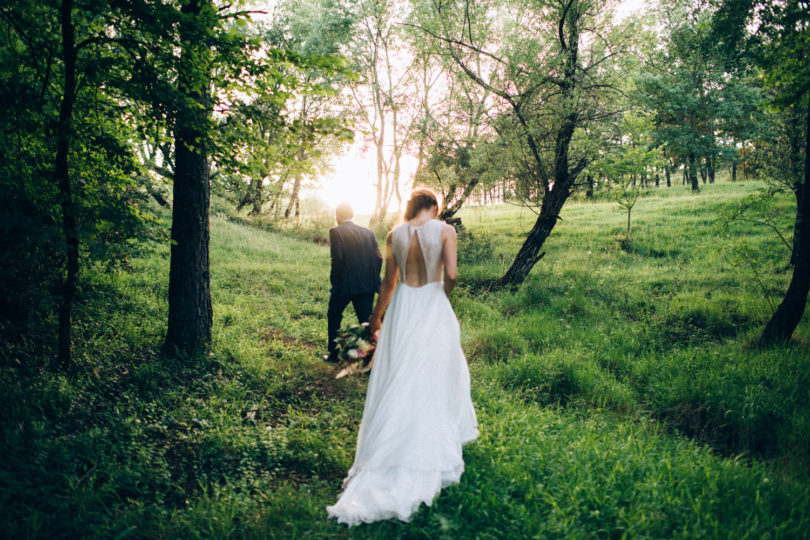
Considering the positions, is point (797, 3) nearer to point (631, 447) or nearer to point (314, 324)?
point (631, 447)

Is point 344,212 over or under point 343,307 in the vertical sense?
over

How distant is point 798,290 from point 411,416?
6.43 m

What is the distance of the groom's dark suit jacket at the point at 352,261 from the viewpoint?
590 centimetres

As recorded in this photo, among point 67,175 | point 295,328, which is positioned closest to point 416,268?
point 67,175

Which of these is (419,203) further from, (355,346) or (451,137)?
(451,137)

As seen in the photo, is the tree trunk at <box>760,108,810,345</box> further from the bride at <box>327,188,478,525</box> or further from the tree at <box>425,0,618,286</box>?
the bride at <box>327,188,478,525</box>

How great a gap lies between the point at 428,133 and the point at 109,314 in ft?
45.6

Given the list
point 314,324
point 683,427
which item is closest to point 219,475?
point 314,324

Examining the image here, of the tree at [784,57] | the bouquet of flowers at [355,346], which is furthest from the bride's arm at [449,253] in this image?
the tree at [784,57]

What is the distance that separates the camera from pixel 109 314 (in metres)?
6.41

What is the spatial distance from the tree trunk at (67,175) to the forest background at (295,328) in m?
0.03

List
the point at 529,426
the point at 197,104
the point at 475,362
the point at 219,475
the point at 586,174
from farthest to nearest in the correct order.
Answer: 1. the point at 586,174
2. the point at 475,362
3. the point at 197,104
4. the point at 529,426
5. the point at 219,475

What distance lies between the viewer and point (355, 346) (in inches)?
150

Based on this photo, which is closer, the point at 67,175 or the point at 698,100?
the point at 67,175
